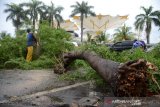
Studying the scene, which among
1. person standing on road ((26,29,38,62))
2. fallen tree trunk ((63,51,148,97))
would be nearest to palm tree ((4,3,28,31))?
person standing on road ((26,29,38,62))

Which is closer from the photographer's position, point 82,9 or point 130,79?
point 130,79

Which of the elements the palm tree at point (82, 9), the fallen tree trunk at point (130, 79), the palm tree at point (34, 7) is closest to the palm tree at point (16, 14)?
the palm tree at point (34, 7)

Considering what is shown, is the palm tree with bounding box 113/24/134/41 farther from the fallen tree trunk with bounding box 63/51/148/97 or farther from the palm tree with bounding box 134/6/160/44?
the fallen tree trunk with bounding box 63/51/148/97

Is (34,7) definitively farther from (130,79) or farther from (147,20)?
(130,79)

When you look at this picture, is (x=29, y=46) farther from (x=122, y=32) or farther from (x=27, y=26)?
(x=122, y=32)

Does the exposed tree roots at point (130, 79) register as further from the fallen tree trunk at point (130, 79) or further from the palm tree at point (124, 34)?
the palm tree at point (124, 34)

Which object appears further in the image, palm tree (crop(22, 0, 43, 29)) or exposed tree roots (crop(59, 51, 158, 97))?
palm tree (crop(22, 0, 43, 29))

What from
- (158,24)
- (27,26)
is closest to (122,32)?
(158,24)

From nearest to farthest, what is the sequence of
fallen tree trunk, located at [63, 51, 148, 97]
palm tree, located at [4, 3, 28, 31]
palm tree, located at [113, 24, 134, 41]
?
fallen tree trunk, located at [63, 51, 148, 97] → palm tree, located at [113, 24, 134, 41] → palm tree, located at [4, 3, 28, 31]

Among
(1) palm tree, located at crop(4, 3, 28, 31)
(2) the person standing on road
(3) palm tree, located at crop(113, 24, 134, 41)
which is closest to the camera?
(2) the person standing on road

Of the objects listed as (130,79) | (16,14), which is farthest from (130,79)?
(16,14)

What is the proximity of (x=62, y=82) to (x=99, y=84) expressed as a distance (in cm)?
106

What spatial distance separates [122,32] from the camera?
144 feet

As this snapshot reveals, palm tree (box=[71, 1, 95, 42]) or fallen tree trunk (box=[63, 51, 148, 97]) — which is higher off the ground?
palm tree (box=[71, 1, 95, 42])
